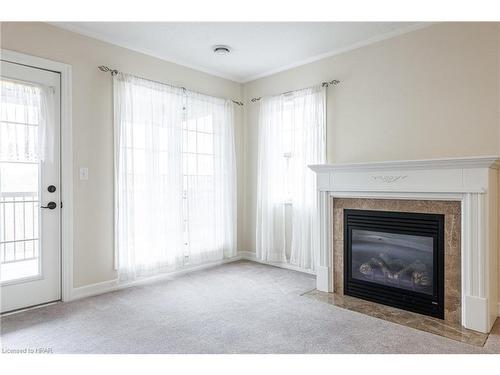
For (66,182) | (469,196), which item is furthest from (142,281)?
(469,196)

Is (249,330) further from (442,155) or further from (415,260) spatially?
(442,155)

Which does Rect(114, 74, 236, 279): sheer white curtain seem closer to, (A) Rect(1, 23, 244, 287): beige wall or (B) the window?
(B) the window

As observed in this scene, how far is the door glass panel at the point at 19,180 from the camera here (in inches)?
107

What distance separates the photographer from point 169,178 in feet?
12.3

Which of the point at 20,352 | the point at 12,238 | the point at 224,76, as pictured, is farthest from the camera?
the point at 224,76

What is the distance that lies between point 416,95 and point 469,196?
1147mm

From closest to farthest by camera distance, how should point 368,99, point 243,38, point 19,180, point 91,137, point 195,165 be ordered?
point 19,180, point 91,137, point 243,38, point 368,99, point 195,165

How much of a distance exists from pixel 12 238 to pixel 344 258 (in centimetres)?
296

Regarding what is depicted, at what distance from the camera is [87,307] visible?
2867mm

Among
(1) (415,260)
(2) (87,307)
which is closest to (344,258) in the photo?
(1) (415,260)

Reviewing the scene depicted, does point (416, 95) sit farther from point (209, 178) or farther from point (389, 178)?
point (209, 178)


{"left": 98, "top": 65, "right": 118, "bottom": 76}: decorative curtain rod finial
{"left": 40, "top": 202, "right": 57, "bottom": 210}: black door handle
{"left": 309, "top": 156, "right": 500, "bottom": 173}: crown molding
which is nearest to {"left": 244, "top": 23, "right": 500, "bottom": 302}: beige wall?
{"left": 309, "top": 156, "right": 500, "bottom": 173}: crown molding

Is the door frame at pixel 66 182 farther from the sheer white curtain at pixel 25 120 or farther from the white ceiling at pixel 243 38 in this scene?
the white ceiling at pixel 243 38

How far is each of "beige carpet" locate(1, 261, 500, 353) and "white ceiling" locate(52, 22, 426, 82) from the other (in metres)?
2.39
